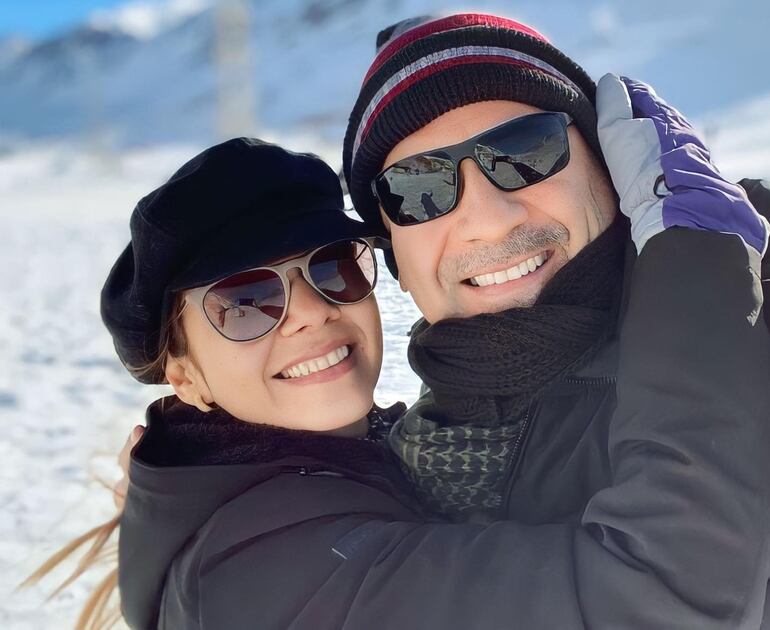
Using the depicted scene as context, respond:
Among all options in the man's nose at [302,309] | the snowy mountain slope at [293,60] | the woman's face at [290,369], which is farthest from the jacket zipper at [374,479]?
the snowy mountain slope at [293,60]

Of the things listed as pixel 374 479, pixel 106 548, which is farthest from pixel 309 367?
pixel 106 548

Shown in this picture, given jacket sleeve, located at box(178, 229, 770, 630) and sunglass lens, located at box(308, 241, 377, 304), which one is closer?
jacket sleeve, located at box(178, 229, 770, 630)

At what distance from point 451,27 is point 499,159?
0.34 meters

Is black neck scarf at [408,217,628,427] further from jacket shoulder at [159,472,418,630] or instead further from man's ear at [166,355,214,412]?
man's ear at [166,355,214,412]

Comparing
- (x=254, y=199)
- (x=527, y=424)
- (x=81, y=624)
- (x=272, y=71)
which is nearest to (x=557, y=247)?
(x=527, y=424)

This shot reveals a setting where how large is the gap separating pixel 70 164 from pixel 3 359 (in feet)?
90.9

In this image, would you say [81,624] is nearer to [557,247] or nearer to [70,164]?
[557,247]

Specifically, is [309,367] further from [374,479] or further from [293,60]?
[293,60]

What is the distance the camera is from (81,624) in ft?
6.52

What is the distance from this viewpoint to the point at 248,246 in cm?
163

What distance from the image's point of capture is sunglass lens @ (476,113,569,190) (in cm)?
169

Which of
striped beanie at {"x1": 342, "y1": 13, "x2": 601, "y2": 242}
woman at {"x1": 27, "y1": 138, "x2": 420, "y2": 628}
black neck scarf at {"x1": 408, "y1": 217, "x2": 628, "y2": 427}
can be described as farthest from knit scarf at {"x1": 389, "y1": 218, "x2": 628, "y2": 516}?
striped beanie at {"x1": 342, "y1": 13, "x2": 601, "y2": 242}

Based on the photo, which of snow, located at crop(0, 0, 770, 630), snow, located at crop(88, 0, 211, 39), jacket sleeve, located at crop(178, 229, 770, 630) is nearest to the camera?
jacket sleeve, located at crop(178, 229, 770, 630)

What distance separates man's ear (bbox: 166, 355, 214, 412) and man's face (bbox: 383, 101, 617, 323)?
1.91 ft
